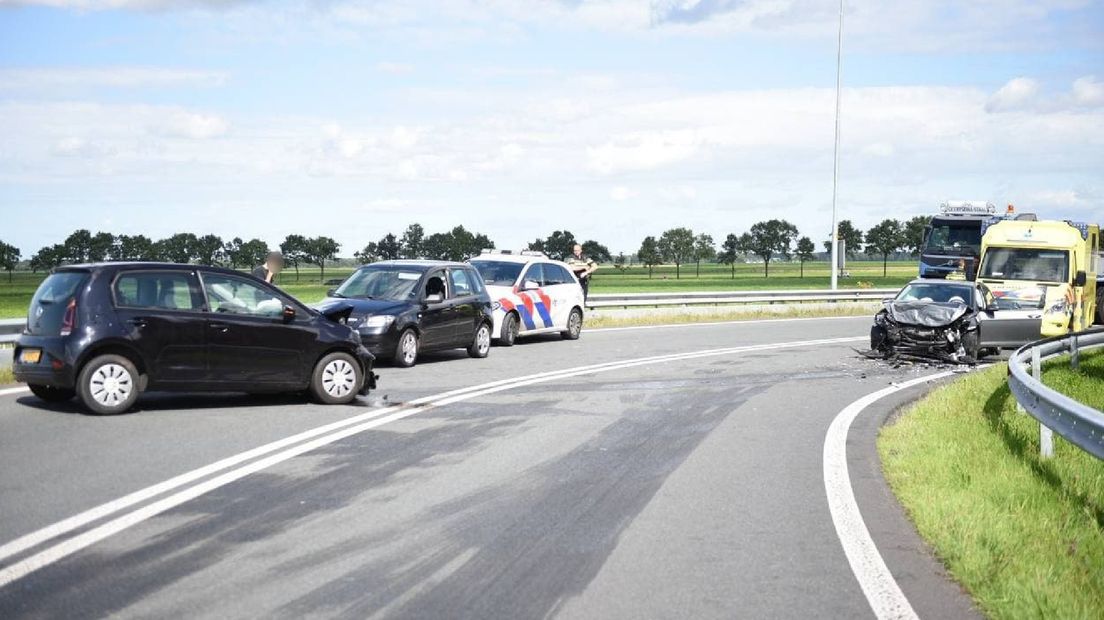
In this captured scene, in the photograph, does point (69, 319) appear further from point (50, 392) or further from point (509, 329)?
point (509, 329)

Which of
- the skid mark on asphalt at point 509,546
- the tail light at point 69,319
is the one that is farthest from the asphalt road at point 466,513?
the tail light at point 69,319

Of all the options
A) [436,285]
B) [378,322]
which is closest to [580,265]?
[436,285]

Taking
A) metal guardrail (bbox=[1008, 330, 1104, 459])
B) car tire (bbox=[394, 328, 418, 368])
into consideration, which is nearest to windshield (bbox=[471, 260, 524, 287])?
car tire (bbox=[394, 328, 418, 368])

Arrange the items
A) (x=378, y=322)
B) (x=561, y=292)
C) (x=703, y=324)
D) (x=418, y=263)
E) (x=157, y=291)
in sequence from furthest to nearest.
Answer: (x=703, y=324)
(x=561, y=292)
(x=418, y=263)
(x=378, y=322)
(x=157, y=291)

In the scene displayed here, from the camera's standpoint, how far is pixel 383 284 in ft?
56.0

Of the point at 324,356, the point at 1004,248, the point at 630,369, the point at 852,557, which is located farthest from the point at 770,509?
the point at 1004,248

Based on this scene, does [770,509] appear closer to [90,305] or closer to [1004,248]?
[90,305]

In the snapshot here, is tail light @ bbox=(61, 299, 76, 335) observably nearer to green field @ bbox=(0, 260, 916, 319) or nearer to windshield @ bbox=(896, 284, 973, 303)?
windshield @ bbox=(896, 284, 973, 303)

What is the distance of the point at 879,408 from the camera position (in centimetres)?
1293

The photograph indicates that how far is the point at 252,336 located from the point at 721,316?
23.6 metres

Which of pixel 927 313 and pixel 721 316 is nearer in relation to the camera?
pixel 927 313

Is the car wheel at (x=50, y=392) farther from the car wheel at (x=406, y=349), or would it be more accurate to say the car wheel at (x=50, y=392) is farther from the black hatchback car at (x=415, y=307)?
the car wheel at (x=406, y=349)

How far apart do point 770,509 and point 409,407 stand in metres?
5.49

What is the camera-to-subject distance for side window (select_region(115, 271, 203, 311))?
35.4ft
